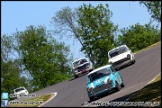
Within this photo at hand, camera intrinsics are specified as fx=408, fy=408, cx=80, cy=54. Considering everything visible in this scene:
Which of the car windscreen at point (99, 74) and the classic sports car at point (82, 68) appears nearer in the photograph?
the car windscreen at point (99, 74)

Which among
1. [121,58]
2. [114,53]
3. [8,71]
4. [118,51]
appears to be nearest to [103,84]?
[121,58]

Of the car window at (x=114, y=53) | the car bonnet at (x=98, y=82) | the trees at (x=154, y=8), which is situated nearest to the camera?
the trees at (x=154, y=8)

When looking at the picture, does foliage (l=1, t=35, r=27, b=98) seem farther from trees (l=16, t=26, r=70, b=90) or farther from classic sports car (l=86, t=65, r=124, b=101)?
classic sports car (l=86, t=65, r=124, b=101)

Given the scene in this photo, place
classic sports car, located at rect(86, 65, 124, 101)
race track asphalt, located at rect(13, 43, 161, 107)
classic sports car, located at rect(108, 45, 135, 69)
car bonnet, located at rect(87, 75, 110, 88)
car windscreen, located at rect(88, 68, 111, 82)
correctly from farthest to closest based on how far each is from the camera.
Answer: classic sports car, located at rect(108, 45, 135, 69) → car windscreen, located at rect(88, 68, 111, 82) → car bonnet, located at rect(87, 75, 110, 88) → classic sports car, located at rect(86, 65, 124, 101) → race track asphalt, located at rect(13, 43, 161, 107)

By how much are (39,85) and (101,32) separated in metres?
15.5

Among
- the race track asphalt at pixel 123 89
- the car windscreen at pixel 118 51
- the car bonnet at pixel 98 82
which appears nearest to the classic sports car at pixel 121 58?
the car windscreen at pixel 118 51

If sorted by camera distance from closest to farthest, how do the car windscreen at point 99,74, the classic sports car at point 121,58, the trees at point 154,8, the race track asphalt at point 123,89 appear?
the trees at point 154,8 < the race track asphalt at point 123,89 < the car windscreen at point 99,74 < the classic sports car at point 121,58

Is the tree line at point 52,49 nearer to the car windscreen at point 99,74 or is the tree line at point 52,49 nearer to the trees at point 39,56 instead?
the trees at point 39,56

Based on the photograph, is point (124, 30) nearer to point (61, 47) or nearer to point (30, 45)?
point (61, 47)

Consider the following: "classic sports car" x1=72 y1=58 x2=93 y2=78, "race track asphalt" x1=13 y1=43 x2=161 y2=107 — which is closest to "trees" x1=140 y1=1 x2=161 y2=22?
"race track asphalt" x1=13 y1=43 x2=161 y2=107

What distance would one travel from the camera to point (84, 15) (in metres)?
79.0

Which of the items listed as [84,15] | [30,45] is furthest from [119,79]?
[84,15]

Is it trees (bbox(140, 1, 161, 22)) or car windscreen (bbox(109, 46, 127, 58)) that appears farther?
car windscreen (bbox(109, 46, 127, 58))

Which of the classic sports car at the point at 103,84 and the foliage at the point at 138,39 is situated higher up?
the foliage at the point at 138,39
